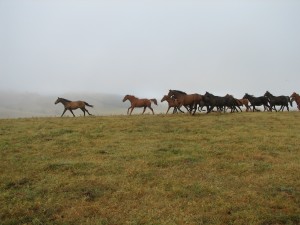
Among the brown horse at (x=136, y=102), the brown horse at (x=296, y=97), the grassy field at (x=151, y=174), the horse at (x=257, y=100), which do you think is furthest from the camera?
the brown horse at (x=296, y=97)

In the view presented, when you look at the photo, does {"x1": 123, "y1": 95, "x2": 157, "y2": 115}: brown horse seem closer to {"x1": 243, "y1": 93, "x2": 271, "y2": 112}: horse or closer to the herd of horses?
the herd of horses

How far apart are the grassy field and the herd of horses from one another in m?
5.25

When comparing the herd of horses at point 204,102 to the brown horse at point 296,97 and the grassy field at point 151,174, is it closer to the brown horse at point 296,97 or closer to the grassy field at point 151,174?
the brown horse at point 296,97

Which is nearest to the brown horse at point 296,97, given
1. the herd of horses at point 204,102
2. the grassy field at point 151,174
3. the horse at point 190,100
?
the herd of horses at point 204,102

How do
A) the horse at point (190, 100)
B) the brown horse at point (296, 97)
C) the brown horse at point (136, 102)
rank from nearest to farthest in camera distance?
the horse at point (190, 100) < the brown horse at point (136, 102) < the brown horse at point (296, 97)

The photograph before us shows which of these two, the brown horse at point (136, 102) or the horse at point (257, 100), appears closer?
the brown horse at point (136, 102)

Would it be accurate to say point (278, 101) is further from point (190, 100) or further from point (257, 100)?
point (190, 100)

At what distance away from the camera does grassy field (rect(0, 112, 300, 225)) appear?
12781 millimetres

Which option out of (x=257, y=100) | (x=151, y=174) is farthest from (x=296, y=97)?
(x=151, y=174)

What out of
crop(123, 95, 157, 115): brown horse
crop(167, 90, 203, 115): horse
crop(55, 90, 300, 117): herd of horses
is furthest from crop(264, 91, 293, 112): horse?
crop(123, 95, 157, 115): brown horse

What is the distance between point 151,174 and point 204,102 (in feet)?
58.4

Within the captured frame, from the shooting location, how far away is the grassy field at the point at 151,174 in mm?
12781

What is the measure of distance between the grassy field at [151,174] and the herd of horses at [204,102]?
5.25 meters

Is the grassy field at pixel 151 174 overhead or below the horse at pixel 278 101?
below
